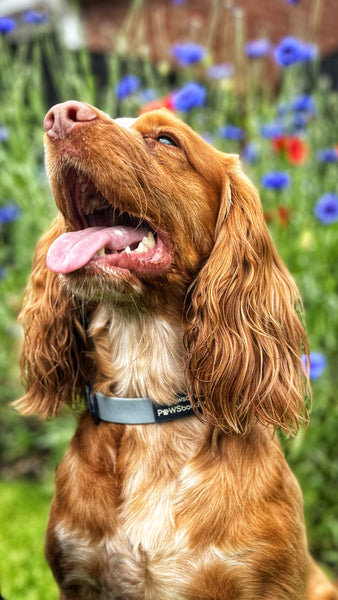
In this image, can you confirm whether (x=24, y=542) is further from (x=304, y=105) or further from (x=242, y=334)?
(x=304, y=105)

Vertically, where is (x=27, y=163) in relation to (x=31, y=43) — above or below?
below

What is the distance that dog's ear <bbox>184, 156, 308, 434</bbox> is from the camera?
2602 millimetres

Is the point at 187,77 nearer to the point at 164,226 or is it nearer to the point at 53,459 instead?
the point at 53,459

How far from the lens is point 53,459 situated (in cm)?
Result: 506

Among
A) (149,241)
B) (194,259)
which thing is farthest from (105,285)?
(194,259)

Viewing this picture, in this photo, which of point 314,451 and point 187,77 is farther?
point 187,77

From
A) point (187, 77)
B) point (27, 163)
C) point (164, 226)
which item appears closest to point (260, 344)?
point (164, 226)

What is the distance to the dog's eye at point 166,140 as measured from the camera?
2.62m

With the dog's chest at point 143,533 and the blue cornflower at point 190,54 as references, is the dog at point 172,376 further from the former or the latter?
the blue cornflower at point 190,54

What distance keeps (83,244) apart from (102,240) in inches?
2.3

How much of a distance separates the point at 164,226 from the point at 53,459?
2850 mm

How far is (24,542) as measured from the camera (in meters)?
4.41

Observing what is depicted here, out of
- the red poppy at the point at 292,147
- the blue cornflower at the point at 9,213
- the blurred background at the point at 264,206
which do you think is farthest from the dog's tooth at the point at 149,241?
the blue cornflower at the point at 9,213

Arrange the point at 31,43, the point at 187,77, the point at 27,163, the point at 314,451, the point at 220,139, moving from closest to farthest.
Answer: the point at 314,451 < the point at 27,163 < the point at 220,139 < the point at 187,77 < the point at 31,43
